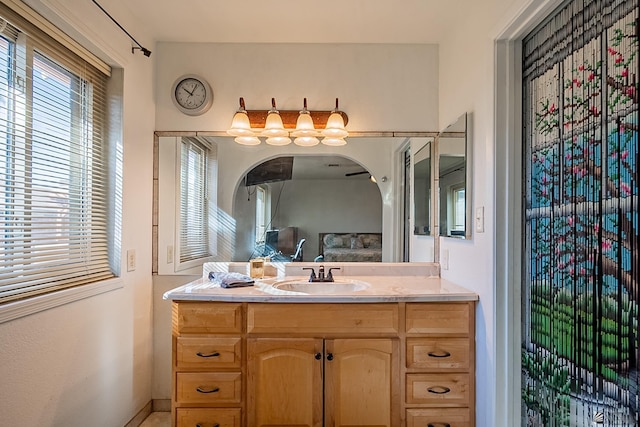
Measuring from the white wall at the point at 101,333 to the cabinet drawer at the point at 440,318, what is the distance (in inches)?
57.7

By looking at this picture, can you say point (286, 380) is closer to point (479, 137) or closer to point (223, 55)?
point (479, 137)

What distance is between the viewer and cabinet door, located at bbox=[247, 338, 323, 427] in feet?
5.92

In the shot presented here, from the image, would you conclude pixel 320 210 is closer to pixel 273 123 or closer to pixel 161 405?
pixel 273 123

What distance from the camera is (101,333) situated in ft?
6.12

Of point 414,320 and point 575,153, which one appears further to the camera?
point 414,320

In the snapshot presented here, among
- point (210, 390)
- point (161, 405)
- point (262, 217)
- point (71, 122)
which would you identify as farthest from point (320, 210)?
point (161, 405)

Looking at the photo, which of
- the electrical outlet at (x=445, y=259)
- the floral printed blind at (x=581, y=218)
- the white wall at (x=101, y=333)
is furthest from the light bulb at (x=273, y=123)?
the floral printed blind at (x=581, y=218)

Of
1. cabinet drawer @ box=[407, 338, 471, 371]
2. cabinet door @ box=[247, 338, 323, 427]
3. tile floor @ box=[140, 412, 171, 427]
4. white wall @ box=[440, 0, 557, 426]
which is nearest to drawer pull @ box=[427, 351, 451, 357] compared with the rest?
cabinet drawer @ box=[407, 338, 471, 371]

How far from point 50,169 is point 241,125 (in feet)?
3.27

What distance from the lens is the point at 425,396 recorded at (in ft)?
5.92

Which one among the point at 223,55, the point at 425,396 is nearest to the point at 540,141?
the point at 425,396

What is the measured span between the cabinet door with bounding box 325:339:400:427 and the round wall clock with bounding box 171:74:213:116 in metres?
1.58

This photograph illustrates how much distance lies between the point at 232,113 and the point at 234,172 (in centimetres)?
36

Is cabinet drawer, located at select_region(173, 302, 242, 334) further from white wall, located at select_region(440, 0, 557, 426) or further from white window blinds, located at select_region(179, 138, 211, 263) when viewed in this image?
white wall, located at select_region(440, 0, 557, 426)
